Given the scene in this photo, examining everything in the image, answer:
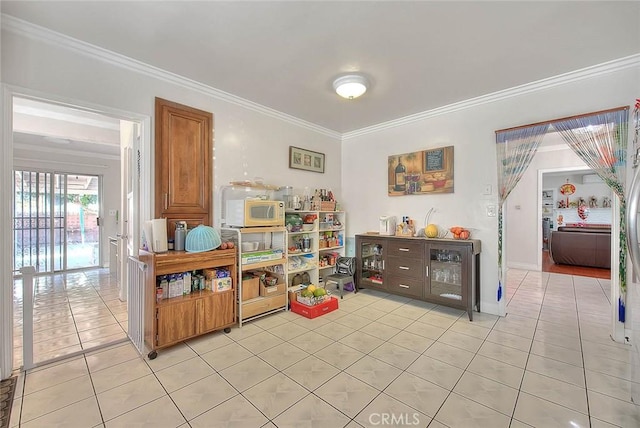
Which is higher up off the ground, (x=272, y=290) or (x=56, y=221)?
(x=56, y=221)

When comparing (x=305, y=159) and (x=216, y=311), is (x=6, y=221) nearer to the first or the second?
(x=216, y=311)

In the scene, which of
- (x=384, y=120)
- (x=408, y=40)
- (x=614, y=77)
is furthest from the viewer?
(x=384, y=120)

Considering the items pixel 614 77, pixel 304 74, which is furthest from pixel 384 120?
pixel 614 77

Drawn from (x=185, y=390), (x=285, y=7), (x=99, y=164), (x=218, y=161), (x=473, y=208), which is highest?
(x=285, y=7)

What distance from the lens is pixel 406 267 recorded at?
352 cm

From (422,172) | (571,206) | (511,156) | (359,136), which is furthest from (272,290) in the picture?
(571,206)

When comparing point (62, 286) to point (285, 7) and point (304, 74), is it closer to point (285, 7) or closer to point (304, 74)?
point (304, 74)

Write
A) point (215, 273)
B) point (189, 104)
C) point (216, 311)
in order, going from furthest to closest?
point (189, 104), point (215, 273), point (216, 311)

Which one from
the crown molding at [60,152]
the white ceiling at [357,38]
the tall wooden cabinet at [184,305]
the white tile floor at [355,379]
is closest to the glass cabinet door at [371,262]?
the white tile floor at [355,379]

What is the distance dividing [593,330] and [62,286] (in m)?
7.16

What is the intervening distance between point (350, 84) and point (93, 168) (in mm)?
5971

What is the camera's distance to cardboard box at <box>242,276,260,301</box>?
9.77 feet

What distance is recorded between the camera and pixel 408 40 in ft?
7.13

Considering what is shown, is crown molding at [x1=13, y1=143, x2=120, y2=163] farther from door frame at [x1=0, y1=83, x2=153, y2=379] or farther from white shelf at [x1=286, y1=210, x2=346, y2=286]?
white shelf at [x1=286, y1=210, x2=346, y2=286]
